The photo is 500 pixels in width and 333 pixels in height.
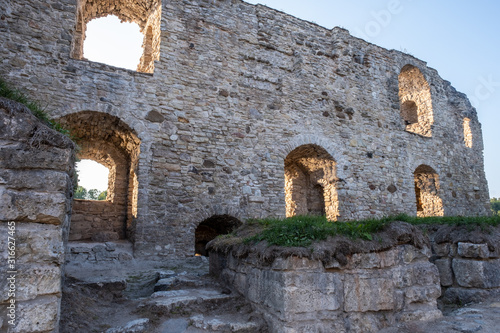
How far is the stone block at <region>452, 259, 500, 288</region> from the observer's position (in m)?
4.25

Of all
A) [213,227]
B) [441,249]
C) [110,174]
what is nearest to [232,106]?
[213,227]

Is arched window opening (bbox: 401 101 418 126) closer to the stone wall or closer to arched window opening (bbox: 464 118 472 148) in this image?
arched window opening (bbox: 464 118 472 148)

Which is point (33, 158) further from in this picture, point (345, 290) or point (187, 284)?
point (345, 290)

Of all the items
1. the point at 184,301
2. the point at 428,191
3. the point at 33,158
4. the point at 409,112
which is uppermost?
the point at 409,112

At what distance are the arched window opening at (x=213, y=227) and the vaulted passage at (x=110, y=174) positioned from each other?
177 cm

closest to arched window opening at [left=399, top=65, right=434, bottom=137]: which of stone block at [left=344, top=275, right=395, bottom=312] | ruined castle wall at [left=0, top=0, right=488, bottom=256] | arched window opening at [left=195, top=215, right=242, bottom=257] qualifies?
ruined castle wall at [left=0, top=0, right=488, bottom=256]

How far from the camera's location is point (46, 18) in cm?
672

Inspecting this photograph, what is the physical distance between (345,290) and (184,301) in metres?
1.62

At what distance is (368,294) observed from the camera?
3193 mm

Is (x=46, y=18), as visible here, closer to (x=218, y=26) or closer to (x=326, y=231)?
(x=218, y=26)

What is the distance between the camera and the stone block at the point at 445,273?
447cm

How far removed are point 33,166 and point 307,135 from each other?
24.1 ft

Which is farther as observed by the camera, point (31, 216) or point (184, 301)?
point (184, 301)

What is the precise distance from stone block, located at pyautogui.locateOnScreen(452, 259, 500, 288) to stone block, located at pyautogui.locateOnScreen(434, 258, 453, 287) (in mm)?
82
